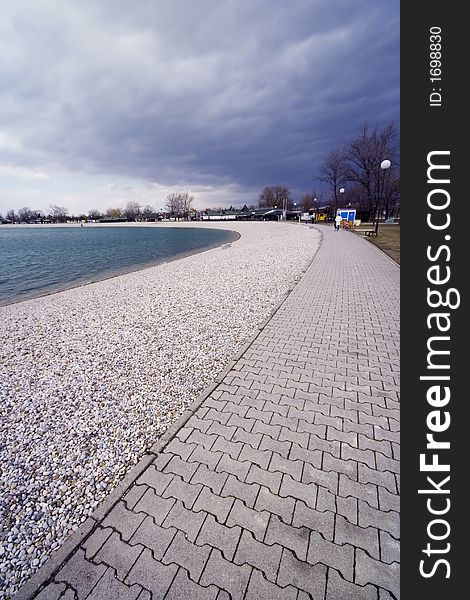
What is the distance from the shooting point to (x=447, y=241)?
6.91ft

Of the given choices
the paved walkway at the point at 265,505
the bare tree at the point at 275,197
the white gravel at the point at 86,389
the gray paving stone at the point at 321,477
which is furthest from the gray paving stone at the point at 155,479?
the bare tree at the point at 275,197

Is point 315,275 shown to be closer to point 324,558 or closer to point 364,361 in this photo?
point 364,361

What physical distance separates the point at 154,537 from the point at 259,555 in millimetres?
715

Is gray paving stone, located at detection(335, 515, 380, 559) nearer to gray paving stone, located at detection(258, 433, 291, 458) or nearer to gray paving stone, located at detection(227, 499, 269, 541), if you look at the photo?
gray paving stone, located at detection(227, 499, 269, 541)

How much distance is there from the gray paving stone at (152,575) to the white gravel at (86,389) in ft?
1.98

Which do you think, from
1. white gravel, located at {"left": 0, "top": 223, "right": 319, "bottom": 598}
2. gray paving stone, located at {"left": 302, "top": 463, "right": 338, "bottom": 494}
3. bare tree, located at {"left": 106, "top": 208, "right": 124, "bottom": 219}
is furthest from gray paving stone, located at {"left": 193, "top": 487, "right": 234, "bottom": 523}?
bare tree, located at {"left": 106, "top": 208, "right": 124, "bottom": 219}

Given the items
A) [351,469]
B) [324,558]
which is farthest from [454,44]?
[324,558]

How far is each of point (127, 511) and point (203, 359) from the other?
7.94 feet

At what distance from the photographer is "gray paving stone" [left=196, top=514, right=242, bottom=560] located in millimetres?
1734

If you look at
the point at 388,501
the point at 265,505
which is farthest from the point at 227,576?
the point at 388,501

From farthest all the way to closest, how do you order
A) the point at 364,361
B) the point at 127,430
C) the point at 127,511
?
the point at 364,361
the point at 127,430
the point at 127,511

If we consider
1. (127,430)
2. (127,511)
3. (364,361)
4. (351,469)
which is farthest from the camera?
(364,361)

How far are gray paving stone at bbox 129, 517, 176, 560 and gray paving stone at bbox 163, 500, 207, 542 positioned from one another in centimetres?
5

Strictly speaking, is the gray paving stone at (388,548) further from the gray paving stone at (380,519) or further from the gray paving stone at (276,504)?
the gray paving stone at (276,504)
